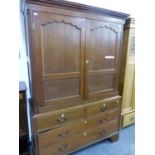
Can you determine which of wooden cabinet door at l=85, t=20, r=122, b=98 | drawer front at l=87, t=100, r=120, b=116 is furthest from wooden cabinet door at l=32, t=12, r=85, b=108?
drawer front at l=87, t=100, r=120, b=116

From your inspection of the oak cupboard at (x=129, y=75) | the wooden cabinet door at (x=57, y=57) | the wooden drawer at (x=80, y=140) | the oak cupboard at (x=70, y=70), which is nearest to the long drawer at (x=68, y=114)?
the oak cupboard at (x=70, y=70)

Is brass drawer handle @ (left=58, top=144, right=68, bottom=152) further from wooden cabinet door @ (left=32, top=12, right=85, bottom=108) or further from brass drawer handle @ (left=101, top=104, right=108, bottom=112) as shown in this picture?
brass drawer handle @ (left=101, top=104, right=108, bottom=112)

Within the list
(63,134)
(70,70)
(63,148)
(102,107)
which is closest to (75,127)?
(63,134)

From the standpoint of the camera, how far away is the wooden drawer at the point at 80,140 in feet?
4.95

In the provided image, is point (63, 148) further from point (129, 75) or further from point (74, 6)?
point (74, 6)

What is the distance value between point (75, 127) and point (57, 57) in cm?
86

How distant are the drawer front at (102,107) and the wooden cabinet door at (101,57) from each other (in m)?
0.13

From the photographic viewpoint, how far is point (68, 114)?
4.97ft

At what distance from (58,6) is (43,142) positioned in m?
1.37

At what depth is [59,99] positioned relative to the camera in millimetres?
1455

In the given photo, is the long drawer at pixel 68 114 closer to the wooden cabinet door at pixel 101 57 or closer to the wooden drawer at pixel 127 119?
the wooden cabinet door at pixel 101 57

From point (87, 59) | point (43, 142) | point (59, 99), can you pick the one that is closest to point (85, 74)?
point (87, 59)

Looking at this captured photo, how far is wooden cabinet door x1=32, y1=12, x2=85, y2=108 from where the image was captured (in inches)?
48.6
